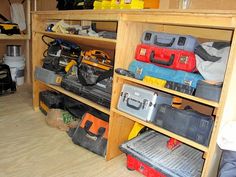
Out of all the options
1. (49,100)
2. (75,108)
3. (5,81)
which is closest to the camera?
(75,108)

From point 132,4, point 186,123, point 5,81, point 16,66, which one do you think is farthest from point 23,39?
point 186,123

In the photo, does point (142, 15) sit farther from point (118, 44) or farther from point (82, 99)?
point (82, 99)

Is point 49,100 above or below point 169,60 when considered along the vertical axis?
below

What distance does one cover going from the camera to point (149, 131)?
181cm

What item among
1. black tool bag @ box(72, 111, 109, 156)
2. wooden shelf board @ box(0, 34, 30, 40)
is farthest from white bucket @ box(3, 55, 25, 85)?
black tool bag @ box(72, 111, 109, 156)

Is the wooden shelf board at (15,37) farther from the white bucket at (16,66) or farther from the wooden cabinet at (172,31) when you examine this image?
the wooden cabinet at (172,31)

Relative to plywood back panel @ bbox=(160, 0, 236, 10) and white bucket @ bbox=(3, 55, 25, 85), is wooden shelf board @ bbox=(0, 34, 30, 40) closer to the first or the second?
white bucket @ bbox=(3, 55, 25, 85)

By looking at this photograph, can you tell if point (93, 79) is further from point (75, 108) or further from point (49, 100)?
point (49, 100)

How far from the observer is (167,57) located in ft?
4.54

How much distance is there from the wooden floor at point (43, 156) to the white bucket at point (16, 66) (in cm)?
118

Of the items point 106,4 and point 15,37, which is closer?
point 106,4

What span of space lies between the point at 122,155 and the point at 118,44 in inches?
35.0

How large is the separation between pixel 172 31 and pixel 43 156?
1377 millimetres

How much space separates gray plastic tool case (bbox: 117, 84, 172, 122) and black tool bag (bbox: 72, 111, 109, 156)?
32 centimetres
